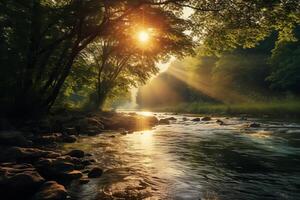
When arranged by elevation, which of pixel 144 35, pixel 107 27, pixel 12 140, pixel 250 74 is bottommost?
pixel 12 140

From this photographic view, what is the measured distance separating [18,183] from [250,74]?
5491cm

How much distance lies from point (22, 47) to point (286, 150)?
16054mm

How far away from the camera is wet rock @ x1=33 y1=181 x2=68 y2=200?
24.9 feet

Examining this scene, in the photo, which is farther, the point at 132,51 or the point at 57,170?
the point at 132,51

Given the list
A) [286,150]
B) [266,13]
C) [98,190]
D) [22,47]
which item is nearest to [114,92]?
[22,47]

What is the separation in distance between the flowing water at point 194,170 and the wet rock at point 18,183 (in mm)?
1046

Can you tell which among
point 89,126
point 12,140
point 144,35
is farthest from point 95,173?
point 144,35

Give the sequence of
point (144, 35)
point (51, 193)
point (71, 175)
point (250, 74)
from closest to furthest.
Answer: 1. point (51, 193)
2. point (71, 175)
3. point (144, 35)
4. point (250, 74)

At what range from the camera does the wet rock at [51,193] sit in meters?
7.59

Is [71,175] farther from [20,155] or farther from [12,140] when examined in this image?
[12,140]

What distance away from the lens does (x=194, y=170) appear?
11.0 meters

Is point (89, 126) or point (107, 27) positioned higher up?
point (107, 27)

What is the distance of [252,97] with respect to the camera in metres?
52.4

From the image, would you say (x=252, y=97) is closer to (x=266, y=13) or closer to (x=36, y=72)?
(x=266, y=13)
